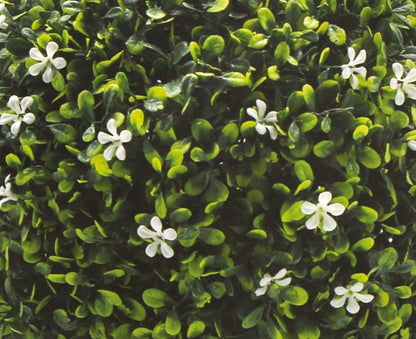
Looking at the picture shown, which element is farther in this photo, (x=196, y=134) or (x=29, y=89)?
(x=29, y=89)

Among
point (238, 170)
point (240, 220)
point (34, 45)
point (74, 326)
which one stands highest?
point (34, 45)

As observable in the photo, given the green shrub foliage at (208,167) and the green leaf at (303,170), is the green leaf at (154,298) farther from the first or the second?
the green leaf at (303,170)

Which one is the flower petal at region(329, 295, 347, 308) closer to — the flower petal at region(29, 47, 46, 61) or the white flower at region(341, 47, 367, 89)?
the white flower at region(341, 47, 367, 89)

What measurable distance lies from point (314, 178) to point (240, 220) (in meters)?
0.26

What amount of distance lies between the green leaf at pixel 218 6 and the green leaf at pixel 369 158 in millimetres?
575

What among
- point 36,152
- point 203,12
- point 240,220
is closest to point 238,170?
point 240,220

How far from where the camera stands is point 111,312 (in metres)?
2.01

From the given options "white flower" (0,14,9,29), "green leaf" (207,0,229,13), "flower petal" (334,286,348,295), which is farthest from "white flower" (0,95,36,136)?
"flower petal" (334,286,348,295)

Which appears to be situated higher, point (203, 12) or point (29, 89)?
point (203, 12)

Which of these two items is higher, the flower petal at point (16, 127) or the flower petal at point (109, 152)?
the flower petal at point (109, 152)

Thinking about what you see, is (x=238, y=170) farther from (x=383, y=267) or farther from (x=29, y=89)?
(x=29, y=89)

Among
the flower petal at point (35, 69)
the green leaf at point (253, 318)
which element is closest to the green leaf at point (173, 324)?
the green leaf at point (253, 318)

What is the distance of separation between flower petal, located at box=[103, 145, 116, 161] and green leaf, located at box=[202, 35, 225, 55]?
0.39 meters

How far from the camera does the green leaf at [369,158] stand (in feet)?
6.44
